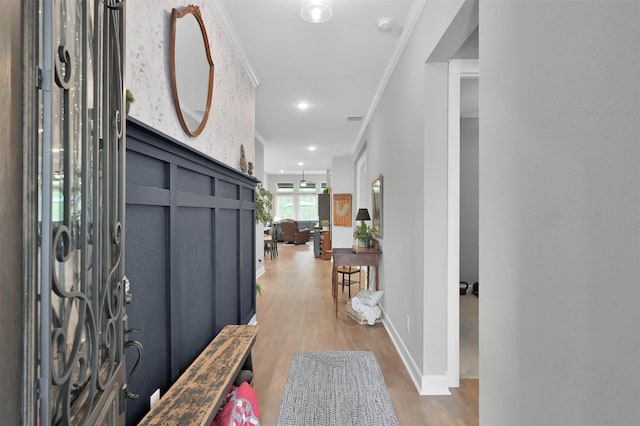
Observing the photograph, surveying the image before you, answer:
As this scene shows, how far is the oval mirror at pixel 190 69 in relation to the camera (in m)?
1.75

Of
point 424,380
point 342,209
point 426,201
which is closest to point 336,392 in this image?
point 424,380

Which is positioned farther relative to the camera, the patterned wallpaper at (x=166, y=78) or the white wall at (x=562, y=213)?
the patterned wallpaper at (x=166, y=78)

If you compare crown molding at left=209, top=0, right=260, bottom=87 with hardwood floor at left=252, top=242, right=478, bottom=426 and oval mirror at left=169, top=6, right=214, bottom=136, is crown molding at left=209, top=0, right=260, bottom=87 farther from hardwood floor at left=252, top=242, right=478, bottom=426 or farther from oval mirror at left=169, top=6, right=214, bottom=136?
hardwood floor at left=252, top=242, right=478, bottom=426

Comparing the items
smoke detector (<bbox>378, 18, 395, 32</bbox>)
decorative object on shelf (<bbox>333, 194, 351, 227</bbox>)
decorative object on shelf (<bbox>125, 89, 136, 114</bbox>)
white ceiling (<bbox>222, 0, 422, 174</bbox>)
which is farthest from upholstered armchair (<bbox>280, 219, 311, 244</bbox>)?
decorative object on shelf (<bbox>125, 89, 136, 114</bbox>)

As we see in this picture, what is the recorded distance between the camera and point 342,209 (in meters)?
8.68

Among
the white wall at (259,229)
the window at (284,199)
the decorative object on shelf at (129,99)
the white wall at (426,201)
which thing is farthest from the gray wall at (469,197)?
the window at (284,199)

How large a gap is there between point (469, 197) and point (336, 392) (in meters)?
3.80

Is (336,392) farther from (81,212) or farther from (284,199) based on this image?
(284,199)

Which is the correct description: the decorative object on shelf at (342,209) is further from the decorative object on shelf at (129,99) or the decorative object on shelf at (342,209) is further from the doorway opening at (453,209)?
the decorative object on shelf at (129,99)

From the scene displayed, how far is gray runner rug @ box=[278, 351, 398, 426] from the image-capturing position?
1982 mm

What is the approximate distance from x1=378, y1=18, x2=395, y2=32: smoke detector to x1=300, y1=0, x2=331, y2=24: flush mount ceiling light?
0.48 metres

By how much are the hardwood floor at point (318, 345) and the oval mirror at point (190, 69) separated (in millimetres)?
1852

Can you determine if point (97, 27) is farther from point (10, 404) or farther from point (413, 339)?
point (413, 339)

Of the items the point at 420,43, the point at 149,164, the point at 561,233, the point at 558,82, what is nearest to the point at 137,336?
the point at 149,164
